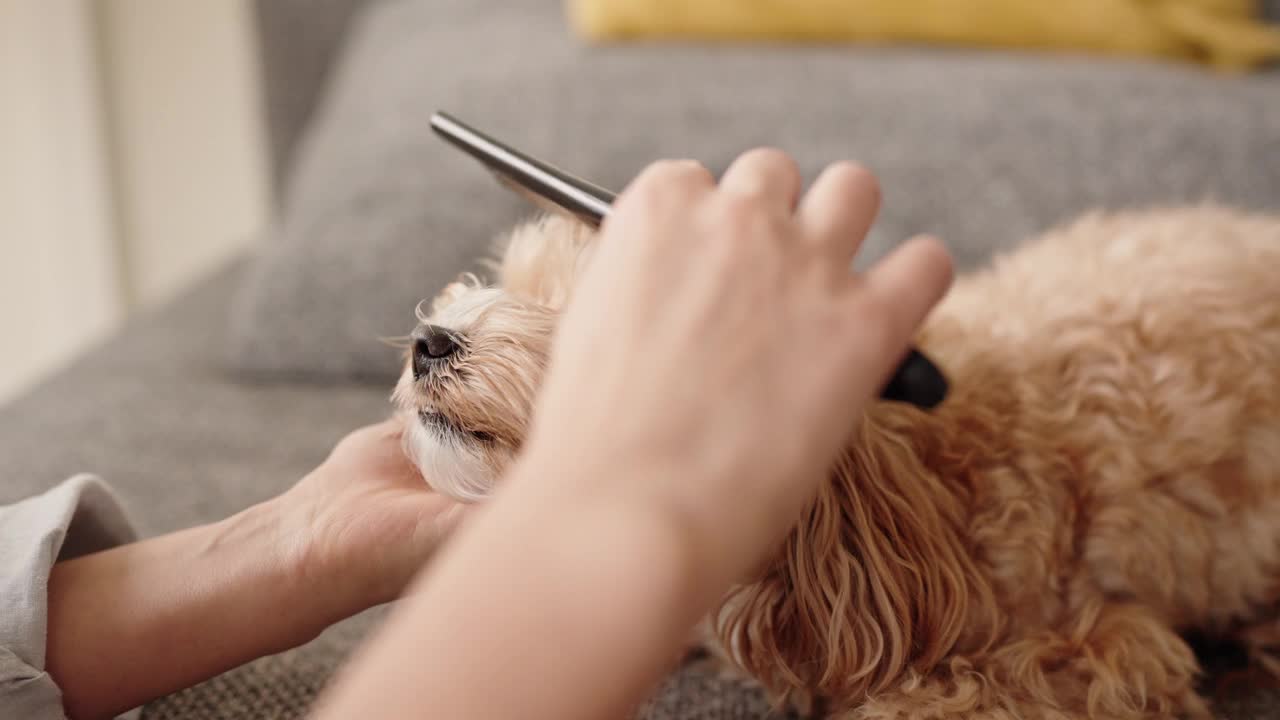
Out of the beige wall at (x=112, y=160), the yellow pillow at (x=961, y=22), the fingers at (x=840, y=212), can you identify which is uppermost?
the yellow pillow at (x=961, y=22)

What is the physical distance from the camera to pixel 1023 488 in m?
0.93

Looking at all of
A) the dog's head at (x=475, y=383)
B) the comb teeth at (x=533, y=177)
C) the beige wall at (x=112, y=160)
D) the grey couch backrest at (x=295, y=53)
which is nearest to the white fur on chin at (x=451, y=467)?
the dog's head at (x=475, y=383)

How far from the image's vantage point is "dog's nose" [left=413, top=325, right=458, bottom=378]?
0.86 m

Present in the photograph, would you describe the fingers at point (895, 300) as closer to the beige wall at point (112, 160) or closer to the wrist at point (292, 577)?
the wrist at point (292, 577)

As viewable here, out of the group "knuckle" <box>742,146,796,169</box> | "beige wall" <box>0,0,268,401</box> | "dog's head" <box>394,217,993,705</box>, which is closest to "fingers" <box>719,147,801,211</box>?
"knuckle" <box>742,146,796,169</box>

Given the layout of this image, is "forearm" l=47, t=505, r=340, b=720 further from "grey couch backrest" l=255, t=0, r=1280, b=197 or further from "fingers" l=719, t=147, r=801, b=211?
"grey couch backrest" l=255, t=0, r=1280, b=197

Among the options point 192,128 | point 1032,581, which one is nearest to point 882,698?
point 1032,581

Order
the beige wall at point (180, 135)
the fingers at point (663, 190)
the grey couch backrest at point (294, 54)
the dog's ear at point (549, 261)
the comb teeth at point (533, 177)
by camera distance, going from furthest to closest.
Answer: the beige wall at point (180, 135) → the grey couch backrest at point (294, 54) → the dog's ear at point (549, 261) → the comb teeth at point (533, 177) → the fingers at point (663, 190)

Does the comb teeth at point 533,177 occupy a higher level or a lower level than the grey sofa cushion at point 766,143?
higher

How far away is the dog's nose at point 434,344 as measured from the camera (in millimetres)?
861

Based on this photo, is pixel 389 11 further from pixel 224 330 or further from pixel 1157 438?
pixel 1157 438

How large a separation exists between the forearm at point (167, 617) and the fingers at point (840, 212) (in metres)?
0.51

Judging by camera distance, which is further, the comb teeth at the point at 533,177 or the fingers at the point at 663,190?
the comb teeth at the point at 533,177

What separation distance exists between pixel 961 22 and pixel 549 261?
114cm
